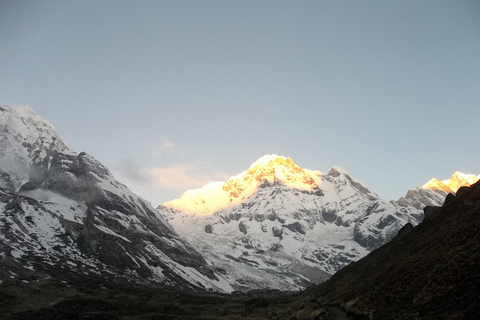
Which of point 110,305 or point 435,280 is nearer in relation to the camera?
point 435,280

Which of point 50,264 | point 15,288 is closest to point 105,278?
point 50,264

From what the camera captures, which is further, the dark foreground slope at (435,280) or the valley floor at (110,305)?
the valley floor at (110,305)

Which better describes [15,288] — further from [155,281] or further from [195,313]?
[155,281]

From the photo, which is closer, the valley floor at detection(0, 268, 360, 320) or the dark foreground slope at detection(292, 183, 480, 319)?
the dark foreground slope at detection(292, 183, 480, 319)

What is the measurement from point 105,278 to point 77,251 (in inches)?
1738

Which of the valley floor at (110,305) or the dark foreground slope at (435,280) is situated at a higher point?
the dark foreground slope at (435,280)

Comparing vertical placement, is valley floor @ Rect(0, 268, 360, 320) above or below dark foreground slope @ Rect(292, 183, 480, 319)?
below

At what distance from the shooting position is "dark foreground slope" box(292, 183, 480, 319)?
26.9 m

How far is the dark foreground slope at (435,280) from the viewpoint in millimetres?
26875

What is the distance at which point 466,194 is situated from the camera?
47875 millimetres

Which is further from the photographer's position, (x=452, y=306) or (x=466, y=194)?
(x=466, y=194)

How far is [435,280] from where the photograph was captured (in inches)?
1198

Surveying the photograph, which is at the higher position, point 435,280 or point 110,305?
point 435,280

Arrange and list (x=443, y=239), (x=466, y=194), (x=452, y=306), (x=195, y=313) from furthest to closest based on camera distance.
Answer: (x=195, y=313), (x=466, y=194), (x=443, y=239), (x=452, y=306)
